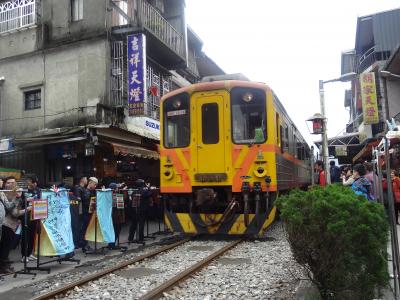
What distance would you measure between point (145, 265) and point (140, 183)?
405cm

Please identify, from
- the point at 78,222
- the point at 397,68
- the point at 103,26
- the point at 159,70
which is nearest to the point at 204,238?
the point at 78,222

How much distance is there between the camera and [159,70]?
17.2 meters

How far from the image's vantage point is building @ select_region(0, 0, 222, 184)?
13.2 metres

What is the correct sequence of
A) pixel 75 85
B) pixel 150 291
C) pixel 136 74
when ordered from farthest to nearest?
pixel 75 85, pixel 136 74, pixel 150 291

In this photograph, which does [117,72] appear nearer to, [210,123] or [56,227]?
[210,123]

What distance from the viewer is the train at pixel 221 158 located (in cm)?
922

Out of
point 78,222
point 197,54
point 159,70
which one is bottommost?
point 78,222

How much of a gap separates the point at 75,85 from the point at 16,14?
3.95m

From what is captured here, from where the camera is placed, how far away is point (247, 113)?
9.63m

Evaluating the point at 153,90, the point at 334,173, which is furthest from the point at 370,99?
the point at 153,90

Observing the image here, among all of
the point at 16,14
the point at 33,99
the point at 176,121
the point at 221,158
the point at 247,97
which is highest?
the point at 16,14

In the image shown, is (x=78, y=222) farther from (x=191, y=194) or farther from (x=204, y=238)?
(x=204, y=238)

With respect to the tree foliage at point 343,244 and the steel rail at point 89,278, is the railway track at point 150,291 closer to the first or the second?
the steel rail at point 89,278

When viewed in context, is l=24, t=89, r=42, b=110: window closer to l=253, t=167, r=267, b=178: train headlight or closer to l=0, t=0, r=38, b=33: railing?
l=0, t=0, r=38, b=33: railing
